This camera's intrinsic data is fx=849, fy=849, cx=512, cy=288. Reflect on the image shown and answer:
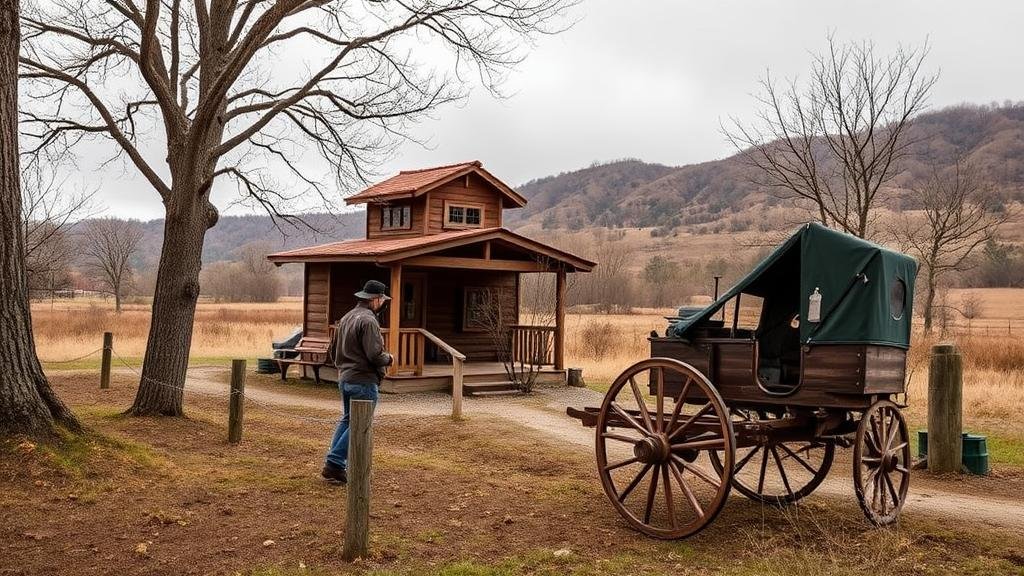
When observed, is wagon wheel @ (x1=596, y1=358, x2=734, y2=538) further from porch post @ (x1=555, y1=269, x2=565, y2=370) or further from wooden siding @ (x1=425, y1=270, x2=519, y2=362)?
wooden siding @ (x1=425, y1=270, x2=519, y2=362)

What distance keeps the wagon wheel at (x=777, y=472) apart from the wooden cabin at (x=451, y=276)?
8.80 m

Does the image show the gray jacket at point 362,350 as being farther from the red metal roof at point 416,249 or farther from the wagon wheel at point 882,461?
the red metal roof at point 416,249

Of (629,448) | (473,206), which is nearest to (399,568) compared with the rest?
(629,448)

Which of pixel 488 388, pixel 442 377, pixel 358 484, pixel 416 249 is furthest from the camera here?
pixel 442 377

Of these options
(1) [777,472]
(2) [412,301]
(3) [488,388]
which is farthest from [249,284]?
(1) [777,472]

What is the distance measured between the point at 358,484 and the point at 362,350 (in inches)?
104

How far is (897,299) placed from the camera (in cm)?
738

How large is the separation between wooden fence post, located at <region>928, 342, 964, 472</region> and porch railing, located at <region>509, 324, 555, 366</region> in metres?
11.2

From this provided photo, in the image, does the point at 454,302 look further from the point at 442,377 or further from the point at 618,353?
the point at 618,353

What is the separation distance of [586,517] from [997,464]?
692cm

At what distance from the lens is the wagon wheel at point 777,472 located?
8242 mm

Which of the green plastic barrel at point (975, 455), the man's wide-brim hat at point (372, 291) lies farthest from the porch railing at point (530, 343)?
the man's wide-brim hat at point (372, 291)

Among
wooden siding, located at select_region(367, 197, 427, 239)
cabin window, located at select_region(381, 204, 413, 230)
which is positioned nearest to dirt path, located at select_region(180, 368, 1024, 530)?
wooden siding, located at select_region(367, 197, 427, 239)

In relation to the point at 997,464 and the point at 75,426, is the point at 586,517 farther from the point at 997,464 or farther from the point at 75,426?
the point at 997,464
